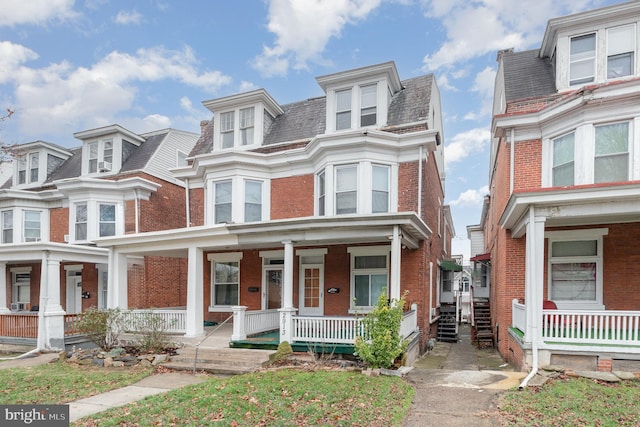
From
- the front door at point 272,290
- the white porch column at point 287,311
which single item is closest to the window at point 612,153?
the white porch column at point 287,311

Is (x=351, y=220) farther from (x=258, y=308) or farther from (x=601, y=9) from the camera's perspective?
(x=601, y=9)

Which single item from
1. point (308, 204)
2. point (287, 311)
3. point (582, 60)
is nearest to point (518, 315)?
point (287, 311)

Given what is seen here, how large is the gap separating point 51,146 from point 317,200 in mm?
16009

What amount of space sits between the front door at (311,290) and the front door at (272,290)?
0.98 meters

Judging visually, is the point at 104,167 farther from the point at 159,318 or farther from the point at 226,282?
the point at 159,318

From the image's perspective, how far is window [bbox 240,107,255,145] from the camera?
1455 cm

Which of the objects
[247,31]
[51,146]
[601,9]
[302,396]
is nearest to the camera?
[302,396]

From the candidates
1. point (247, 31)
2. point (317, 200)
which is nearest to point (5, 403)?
point (317, 200)

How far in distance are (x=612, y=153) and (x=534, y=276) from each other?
4018 mm

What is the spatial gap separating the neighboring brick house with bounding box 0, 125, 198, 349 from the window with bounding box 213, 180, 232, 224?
175 inches

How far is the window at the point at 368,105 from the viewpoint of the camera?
12.8 metres

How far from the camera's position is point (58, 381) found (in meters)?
8.00

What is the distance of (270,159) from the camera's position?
13320mm

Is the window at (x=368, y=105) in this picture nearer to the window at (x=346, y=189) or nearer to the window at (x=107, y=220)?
the window at (x=346, y=189)
